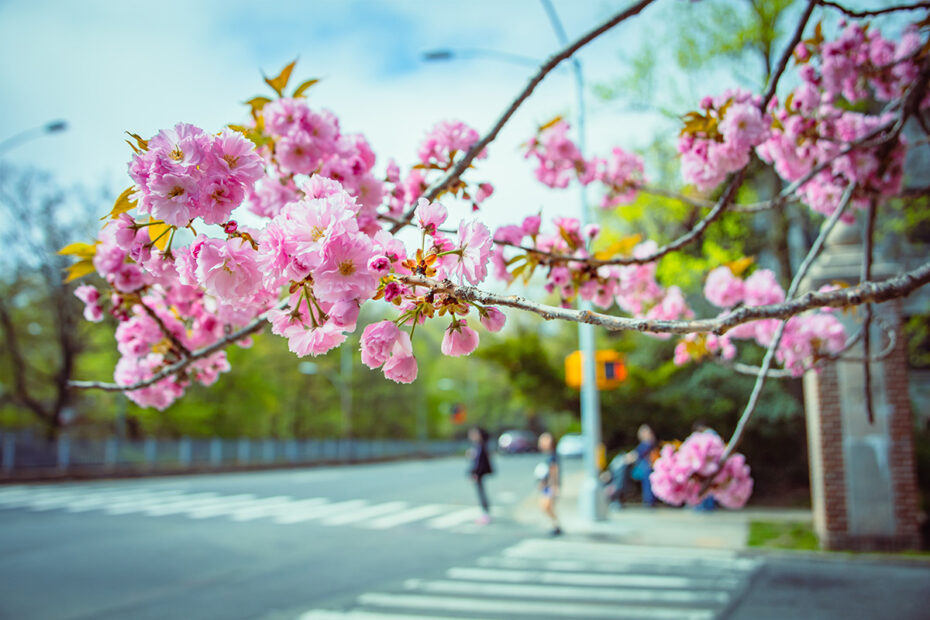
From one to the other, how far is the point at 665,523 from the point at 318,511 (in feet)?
22.6

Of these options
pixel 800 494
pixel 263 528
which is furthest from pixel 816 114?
pixel 800 494

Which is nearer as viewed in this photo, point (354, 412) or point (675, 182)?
point (675, 182)

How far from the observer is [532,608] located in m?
6.72

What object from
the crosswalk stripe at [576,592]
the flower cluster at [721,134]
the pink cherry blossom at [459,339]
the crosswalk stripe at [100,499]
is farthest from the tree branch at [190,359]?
the crosswalk stripe at [100,499]

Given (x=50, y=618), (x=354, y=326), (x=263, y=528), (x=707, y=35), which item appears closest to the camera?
(x=354, y=326)

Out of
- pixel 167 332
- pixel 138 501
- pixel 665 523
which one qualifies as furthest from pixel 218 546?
pixel 167 332

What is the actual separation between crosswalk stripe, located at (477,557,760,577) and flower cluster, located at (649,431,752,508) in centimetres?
569

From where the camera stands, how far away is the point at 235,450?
3272 centimetres

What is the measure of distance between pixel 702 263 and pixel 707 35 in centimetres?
572

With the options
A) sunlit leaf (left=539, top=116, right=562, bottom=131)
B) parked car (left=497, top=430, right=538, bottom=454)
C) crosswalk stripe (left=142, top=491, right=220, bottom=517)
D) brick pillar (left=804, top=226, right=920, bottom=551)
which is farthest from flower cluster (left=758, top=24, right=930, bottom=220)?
parked car (left=497, top=430, right=538, bottom=454)

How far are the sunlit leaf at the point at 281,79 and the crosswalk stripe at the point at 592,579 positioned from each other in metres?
6.73

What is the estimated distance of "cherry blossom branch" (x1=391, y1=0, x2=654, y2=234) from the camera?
8.98 ft

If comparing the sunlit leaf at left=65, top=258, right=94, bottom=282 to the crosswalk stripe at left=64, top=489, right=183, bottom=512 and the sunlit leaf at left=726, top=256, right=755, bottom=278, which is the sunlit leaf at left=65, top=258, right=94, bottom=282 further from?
the crosswalk stripe at left=64, top=489, right=183, bottom=512

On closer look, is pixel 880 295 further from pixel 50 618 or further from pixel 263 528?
pixel 263 528
